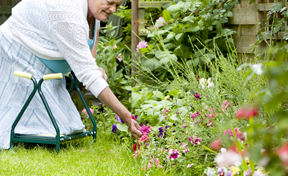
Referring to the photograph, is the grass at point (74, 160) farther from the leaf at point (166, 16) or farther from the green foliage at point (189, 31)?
the leaf at point (166, 16)

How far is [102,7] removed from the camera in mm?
2195

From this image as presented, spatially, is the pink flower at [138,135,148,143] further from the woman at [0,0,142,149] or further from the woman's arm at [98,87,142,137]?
the woman at [0,0,142,149]

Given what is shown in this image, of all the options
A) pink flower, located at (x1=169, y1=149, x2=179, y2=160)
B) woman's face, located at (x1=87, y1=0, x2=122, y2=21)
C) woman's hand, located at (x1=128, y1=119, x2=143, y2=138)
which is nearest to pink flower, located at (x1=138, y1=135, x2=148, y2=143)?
woman's hand, located at (x1=128, y1=119, x2=143, y2=138)

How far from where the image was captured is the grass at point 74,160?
1.78m

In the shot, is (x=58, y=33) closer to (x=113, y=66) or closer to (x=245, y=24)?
(x=113, y=66)

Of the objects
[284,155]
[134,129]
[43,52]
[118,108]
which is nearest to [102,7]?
[43,52]

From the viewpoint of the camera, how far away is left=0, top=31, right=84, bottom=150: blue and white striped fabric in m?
2.42

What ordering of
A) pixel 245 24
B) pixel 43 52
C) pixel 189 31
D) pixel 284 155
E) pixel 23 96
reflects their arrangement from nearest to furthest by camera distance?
pixel 284 155 → pixel 43 52 → pixel 23 96 → pixel 245 24 → pixel 189 31

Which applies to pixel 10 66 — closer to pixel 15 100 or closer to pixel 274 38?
pixel 15 100

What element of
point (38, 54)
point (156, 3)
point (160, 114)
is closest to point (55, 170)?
point (160, 114)

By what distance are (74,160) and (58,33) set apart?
32.2 inches

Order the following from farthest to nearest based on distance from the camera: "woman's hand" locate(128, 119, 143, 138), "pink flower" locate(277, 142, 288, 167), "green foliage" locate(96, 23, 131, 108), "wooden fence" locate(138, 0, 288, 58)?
"green foliage" locate(96, 23, 131, 108) < "wooden fence" locate(138, 0, 288, 58) < "woman's hand" locate(128, 119, 143, 138) < "pink flower" locate(277, 142, 288, 167)

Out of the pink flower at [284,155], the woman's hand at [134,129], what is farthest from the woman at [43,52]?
the pink flower at [284,155]

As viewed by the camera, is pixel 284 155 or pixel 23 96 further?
pixel 23 96
